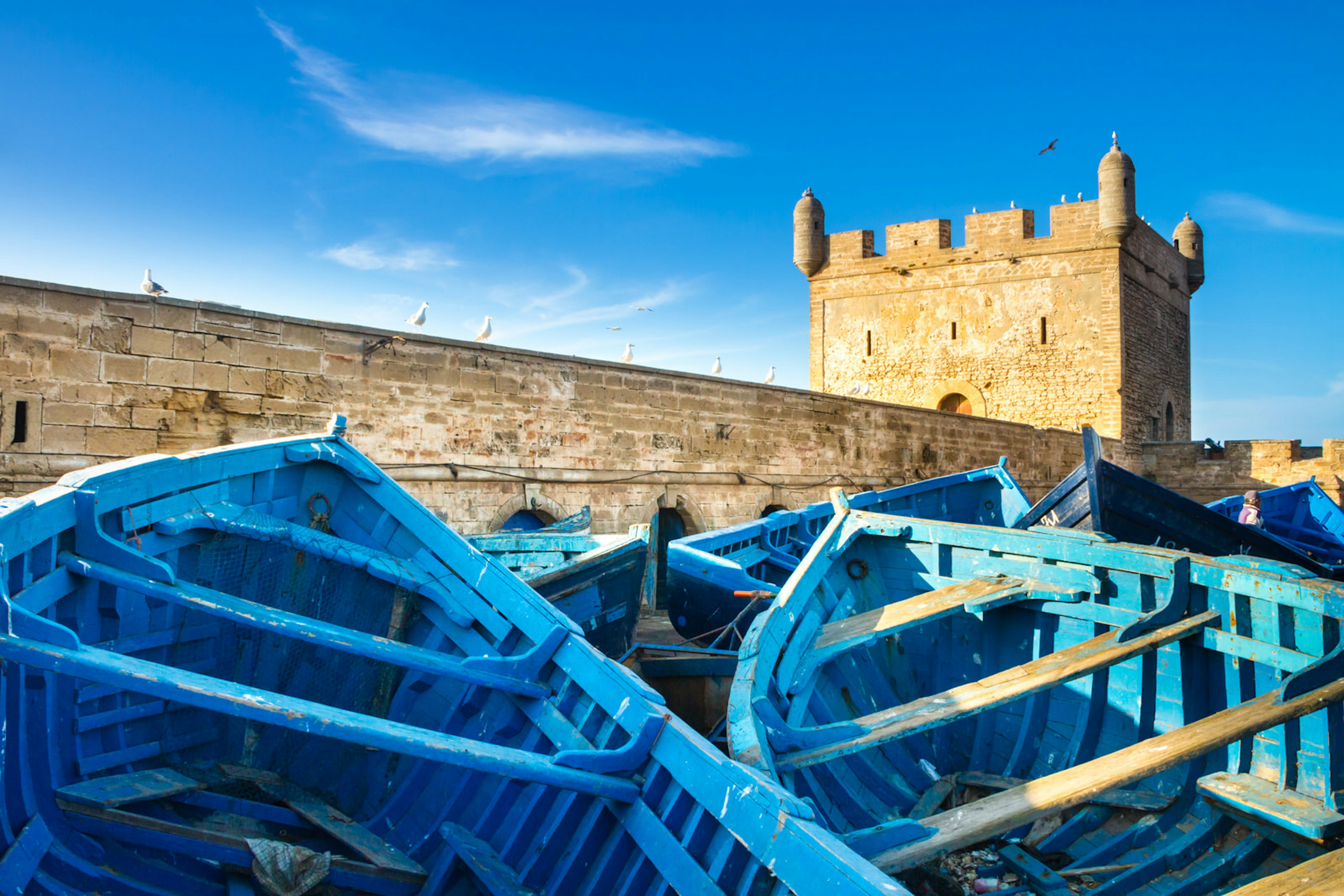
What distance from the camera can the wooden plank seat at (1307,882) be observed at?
2.26 m

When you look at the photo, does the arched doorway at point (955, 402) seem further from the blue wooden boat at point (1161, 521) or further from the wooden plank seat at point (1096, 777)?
the wooden plank seat at point (1096, 777)

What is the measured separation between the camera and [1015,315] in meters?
22.7

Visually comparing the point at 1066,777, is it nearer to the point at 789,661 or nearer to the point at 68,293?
the point at 789,661

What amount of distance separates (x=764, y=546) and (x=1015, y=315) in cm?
1714

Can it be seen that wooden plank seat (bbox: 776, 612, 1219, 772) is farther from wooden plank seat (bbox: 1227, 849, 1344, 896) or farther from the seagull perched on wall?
the seagull perched on wall


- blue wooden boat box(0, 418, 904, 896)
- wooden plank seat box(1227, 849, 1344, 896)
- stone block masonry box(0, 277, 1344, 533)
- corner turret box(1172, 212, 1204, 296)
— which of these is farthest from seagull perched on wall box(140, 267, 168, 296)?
corner turret box(1172, 212, 1204, 296)

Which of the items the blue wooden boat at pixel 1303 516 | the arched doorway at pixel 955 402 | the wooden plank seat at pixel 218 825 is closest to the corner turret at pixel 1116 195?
the arched doorway at pixel 955 402

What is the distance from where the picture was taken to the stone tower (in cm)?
2175

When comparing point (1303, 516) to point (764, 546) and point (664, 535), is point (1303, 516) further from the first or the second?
point (664, 535)

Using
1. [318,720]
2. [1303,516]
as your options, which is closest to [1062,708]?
[318,720]

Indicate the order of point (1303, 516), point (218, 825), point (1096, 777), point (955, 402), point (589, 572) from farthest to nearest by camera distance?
point (955, 402)
point (1303, 516)
point (589, 572)
point (218, 825)
point (1096, 777)

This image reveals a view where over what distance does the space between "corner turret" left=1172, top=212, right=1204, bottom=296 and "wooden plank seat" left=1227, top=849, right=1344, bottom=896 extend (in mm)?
29131

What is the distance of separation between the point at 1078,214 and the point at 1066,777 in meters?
22.5

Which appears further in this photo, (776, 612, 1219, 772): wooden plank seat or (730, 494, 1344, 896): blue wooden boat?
(776, 612, 1219, 772): wooden plank seat
